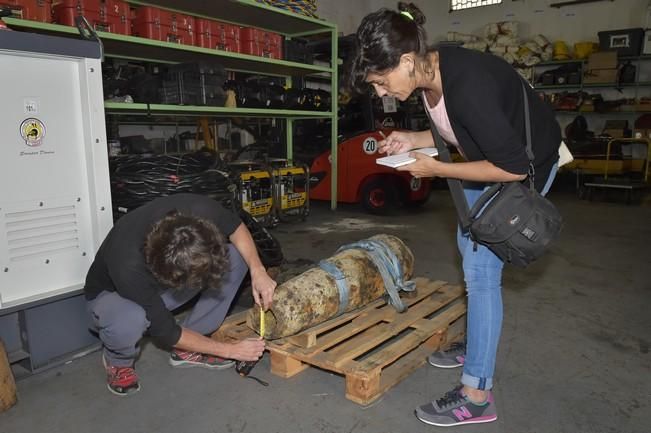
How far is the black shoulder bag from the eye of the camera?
1.73 meters

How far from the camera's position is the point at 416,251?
15.4ft

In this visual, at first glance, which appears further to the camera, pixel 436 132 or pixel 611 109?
pixel 611 109

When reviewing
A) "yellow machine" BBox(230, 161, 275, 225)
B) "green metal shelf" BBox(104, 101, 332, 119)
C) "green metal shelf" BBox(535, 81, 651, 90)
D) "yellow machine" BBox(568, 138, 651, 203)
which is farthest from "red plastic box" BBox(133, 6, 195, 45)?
"green metal shelf" BBox(535, 81, 651, 90)

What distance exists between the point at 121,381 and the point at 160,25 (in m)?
3.68

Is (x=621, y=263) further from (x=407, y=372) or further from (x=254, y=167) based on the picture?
(x=254, y=167)

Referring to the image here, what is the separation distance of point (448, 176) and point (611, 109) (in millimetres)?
8917

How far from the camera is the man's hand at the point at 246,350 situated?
208 centimetres

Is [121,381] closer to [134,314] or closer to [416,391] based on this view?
[134,314]

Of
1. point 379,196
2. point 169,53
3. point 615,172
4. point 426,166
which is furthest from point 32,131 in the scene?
point 615,172

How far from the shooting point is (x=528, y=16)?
10.3m

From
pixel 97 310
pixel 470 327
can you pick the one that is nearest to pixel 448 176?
pixel 470 327

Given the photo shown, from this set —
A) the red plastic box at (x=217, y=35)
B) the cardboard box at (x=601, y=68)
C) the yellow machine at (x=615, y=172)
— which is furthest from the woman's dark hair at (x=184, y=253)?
the cardboard box at (x=601, y=68)

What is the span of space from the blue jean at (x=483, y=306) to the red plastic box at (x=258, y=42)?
4.49m

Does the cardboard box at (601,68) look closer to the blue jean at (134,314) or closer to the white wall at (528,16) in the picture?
the white wall at (528,16)
